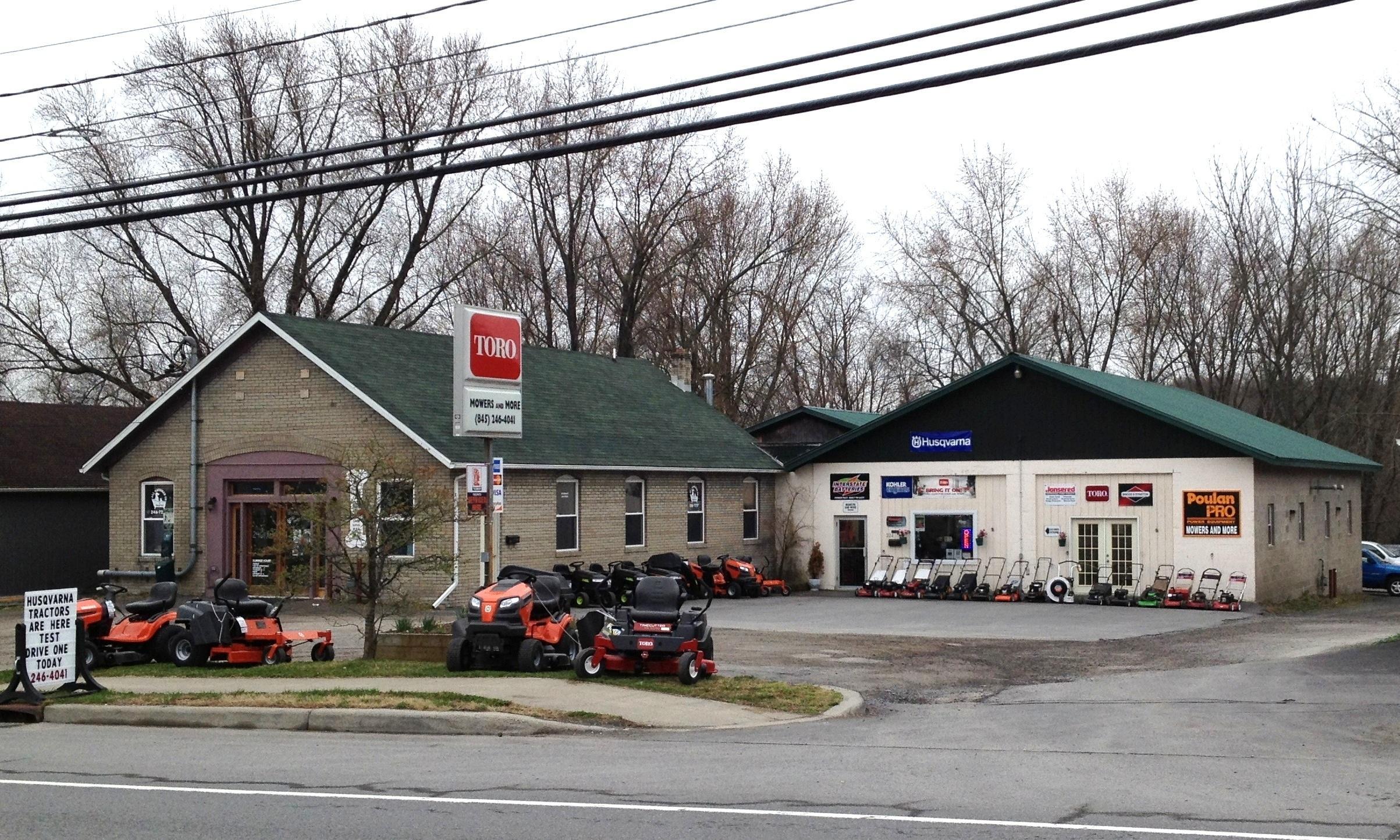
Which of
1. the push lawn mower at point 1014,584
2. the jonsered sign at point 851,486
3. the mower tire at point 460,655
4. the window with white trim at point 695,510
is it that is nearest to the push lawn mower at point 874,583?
the jonsered sign at point 851,486

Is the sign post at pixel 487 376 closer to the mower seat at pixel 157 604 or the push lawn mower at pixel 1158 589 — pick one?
the mower seat at pixel 157 604

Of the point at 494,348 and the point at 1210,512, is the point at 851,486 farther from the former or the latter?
the point at 494,348

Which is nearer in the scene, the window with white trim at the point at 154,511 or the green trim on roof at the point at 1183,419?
the window with white trim at the point at 154,511

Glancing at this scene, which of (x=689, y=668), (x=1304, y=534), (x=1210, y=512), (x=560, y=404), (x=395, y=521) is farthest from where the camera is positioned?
(x=1304, y=534)

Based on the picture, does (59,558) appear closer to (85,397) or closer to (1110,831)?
(85,397)

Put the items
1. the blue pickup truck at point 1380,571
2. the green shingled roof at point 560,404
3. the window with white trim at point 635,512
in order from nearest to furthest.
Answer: the green shingled roof at point 560,404 → the window with white trim at point 635,512 → the blue pickup truck at point 1380,571

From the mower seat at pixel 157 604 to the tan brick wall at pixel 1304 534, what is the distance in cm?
2464

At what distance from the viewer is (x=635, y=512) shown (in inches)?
1417

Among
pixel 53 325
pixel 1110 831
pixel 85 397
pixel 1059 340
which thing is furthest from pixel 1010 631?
pixel 85 397

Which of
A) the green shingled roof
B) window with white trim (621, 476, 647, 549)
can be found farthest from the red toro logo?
window with white trim (621, 476, 647, 549)

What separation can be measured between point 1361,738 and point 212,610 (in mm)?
13973

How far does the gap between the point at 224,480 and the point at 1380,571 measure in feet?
120

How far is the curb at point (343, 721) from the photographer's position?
45.5 ft

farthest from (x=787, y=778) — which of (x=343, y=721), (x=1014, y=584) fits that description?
(x=1014, y=584)
